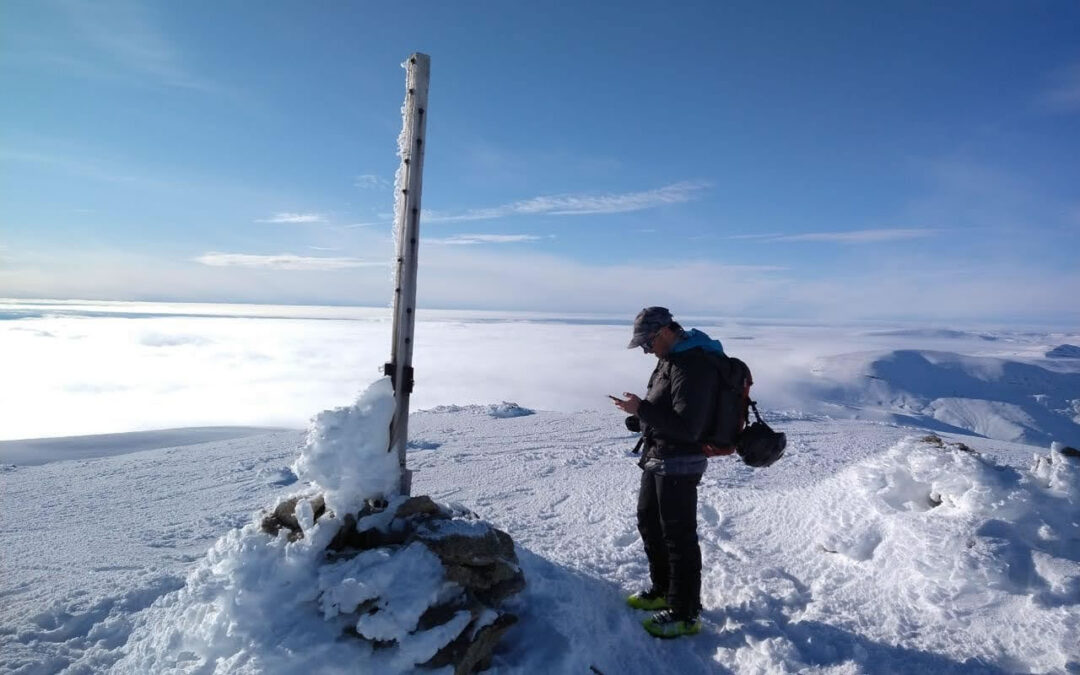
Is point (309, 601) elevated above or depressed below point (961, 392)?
above

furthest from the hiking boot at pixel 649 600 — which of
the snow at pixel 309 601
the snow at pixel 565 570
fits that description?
the snow at pixel 309 601

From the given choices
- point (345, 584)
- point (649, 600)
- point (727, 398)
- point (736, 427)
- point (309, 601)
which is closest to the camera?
point (345, 584)

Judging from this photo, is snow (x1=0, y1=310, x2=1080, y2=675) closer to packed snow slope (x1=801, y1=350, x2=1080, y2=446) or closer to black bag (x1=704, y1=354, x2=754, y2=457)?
black bag (x1=704, y1=354, x2=754, y2=457)

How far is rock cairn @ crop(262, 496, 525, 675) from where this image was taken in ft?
10.3

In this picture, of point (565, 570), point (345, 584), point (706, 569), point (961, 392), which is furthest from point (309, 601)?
point (961, 392)

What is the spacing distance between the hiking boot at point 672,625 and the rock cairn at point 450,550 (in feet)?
3.08

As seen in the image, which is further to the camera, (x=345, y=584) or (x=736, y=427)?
(x=736, y=427)

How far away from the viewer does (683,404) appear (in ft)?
11.4

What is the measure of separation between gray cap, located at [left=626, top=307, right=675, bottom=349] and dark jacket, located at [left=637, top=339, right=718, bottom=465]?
0.65ft

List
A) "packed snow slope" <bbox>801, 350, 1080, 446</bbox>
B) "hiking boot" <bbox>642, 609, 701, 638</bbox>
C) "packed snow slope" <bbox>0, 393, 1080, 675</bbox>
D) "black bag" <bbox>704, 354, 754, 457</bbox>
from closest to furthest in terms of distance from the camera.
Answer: "packed snow slope" <bbox>0, 393, 1080, 675</bbox>
"black bag" <bbox>704, 354, 754, 457</bbox>
"hiking boot" <bbox>642, 609, 701, 638</bbox>
"packed snow slope" <bbox>801, 350, 1080, 446</bbox>

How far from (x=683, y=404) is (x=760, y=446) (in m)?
0.72

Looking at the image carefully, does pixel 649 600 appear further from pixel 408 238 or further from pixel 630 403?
pixel 408 238

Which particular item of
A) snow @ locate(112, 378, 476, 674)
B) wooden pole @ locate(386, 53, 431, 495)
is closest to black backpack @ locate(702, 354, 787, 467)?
snow @ locate(112, 378, 476, 674)

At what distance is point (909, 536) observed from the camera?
4461 millimetres
